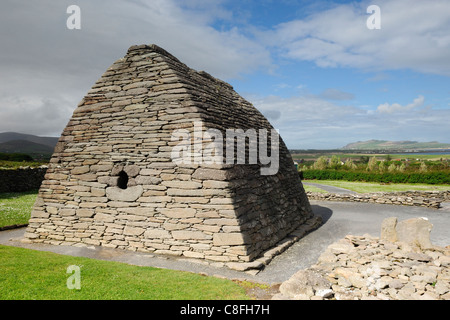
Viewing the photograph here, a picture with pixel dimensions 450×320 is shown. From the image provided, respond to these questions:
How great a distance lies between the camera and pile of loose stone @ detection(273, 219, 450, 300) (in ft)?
16.5

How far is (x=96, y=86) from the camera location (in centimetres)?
945

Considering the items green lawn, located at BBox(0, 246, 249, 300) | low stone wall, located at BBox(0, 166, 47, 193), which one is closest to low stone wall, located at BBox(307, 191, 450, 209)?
green lawn, located at BBox(0, 246, 249, 300)

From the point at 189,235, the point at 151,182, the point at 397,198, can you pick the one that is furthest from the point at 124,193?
the point at 397,198

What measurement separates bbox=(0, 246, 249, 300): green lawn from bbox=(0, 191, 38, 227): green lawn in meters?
6.17

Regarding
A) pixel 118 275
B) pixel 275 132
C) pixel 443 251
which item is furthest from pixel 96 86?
pixel 443 251

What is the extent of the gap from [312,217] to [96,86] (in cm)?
1031

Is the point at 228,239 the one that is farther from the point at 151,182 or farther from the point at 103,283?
the point at 103,283

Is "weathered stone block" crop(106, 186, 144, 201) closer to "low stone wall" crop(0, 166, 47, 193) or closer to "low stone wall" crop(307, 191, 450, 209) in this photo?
"low stone wall" crop(307, 191, 450, 209)

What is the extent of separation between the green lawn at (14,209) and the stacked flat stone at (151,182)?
12.3ft

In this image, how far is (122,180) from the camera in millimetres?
8922

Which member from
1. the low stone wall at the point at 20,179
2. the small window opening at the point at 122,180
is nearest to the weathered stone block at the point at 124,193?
the small window opening at the point at 122,180

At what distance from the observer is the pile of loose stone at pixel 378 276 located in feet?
16.5

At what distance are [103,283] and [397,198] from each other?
17908 mm
